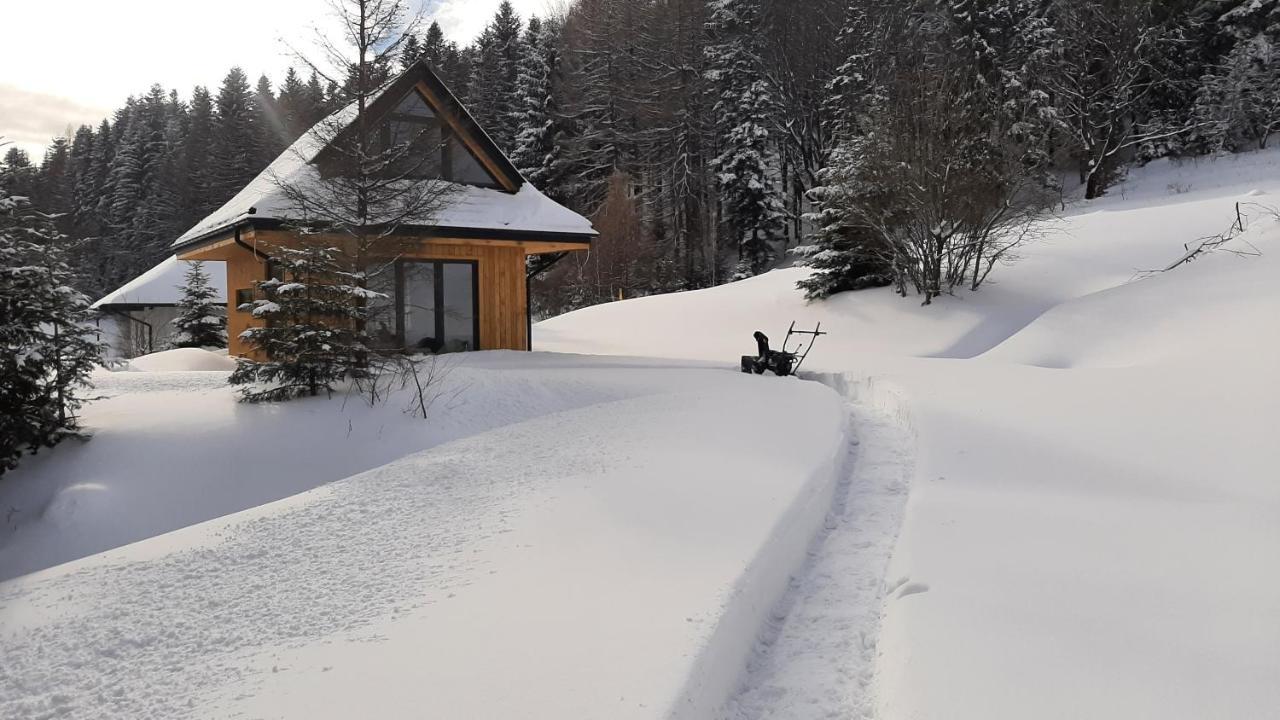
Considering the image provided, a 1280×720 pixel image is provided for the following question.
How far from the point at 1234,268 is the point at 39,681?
13792 mm

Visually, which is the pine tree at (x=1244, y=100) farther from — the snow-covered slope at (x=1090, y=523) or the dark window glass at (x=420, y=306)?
the dark window glass at (x=420, y=306)

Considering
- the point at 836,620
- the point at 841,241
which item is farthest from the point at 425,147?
the point at 841,241

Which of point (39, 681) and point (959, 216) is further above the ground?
point (959, 216)

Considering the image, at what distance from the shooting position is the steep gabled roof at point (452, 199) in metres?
11.1

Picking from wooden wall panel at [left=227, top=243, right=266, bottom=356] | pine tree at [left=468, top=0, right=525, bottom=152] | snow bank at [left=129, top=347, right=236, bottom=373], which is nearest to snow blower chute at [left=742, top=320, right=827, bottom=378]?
wooden wall panel at [left=227, top=243, right=266, bottom=356]

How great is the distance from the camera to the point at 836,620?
3609 mm

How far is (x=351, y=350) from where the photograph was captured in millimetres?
8797

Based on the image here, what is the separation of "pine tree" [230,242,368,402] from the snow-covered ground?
568 mm

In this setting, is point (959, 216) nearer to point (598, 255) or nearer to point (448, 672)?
point (448, 672)

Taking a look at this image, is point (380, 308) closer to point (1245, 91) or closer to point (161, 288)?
point (161, 288)

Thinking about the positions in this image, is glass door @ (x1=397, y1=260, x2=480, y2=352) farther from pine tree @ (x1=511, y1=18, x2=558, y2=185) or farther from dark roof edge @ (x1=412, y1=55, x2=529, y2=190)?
pine tree @ (x1=511, y1=18, x2=558, y2=185)

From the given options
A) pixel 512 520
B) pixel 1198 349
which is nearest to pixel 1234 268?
pixel 1198 349

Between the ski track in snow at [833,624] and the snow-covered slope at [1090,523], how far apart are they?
0.02 metres

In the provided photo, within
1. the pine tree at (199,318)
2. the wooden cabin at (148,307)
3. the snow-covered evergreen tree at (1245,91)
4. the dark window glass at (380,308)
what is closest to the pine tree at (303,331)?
the dark window glass at (380,308)
